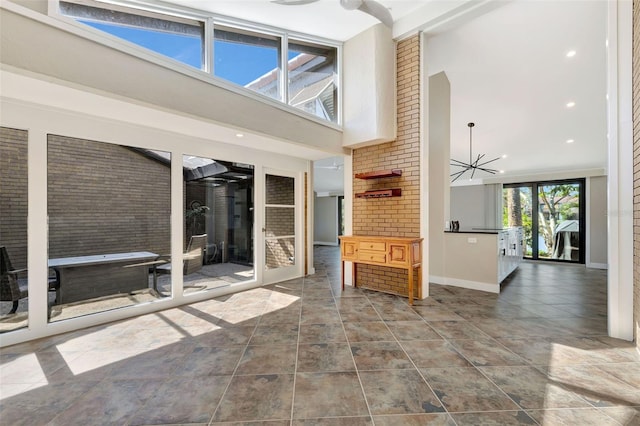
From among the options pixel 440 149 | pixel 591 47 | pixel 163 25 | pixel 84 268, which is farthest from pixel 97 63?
pixel 591 47

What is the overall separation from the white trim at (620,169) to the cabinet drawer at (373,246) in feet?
7.56

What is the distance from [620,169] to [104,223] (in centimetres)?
555

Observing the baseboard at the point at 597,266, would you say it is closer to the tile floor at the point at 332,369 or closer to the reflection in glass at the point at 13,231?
the tile floor at the point at 332,369

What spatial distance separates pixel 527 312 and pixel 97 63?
5139 millimetres

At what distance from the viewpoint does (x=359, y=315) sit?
3.25m

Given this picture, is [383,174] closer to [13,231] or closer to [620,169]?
[620,169]

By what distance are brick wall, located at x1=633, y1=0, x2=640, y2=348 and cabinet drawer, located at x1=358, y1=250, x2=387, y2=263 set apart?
240 centimetres

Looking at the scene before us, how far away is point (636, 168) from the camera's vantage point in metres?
2.49

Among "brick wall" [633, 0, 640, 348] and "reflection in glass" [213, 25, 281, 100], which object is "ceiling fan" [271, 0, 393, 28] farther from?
"brick wall" [633, 0, 640, 348]

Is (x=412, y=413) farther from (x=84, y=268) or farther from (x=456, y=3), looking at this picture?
(x=456, y=3)

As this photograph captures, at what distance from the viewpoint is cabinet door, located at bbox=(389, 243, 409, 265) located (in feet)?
11.9

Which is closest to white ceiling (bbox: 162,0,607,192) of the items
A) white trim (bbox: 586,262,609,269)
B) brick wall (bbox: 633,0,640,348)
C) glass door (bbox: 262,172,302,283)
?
brick wall (bbox: 633,0,640,348)

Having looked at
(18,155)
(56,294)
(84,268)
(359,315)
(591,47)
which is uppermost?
(591,47)

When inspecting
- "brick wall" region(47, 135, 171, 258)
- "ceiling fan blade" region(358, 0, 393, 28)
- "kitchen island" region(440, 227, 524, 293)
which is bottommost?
"kitchen island" region(440, 227, 524, 293)
